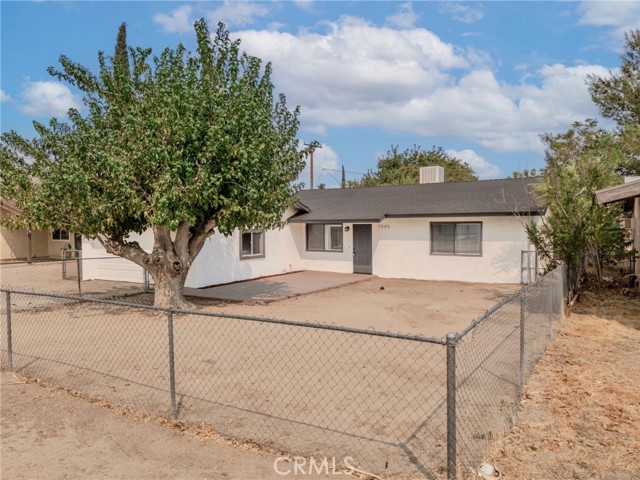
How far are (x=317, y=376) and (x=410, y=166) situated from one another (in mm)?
43247

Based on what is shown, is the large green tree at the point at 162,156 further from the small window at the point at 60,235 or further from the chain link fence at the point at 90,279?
the small window at the point at 60,235

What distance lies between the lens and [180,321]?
1064 centimetres

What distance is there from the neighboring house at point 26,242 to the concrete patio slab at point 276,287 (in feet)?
46.9

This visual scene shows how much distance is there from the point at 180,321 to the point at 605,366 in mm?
8274

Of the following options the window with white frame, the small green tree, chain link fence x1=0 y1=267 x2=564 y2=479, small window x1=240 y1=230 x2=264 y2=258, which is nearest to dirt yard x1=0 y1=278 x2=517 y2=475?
chain link fence x1=0 y1=267 x2=564 y2=479

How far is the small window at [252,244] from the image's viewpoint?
18.1 meters

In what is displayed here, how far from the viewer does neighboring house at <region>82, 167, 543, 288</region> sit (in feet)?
55.4

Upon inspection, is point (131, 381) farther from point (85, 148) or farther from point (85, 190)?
point (85, 148)

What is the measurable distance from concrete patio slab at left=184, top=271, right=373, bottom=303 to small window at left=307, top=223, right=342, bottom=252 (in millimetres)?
1502

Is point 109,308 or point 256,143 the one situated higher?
point 256,143

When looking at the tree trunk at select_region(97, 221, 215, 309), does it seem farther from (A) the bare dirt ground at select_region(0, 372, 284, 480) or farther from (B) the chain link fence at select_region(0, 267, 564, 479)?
(A) the bare dirt ground at select_region(0, 372, 284, 480)

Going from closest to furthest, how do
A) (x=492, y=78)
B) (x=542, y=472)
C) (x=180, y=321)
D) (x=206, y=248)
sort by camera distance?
(x=542, y=472) < (x=180, y=321) < (x=206, y=248) < (x=492, y=78)

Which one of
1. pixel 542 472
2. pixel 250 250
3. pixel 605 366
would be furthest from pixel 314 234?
pixel 542 472

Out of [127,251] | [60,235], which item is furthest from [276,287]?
[60,235]
